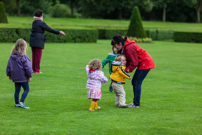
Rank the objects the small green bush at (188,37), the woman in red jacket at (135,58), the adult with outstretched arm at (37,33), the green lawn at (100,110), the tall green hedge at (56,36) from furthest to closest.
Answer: the small green bush at (188,37) < the tall green hedge at (56,36) < the adult with outstretched arm at (37,33) < the woman in red jacket at (135,58) < the green lawn at (100,110)

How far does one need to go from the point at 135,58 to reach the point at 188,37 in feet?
92.3

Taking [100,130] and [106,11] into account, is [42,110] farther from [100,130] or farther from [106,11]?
[106,11]

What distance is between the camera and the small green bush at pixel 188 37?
3297 cm

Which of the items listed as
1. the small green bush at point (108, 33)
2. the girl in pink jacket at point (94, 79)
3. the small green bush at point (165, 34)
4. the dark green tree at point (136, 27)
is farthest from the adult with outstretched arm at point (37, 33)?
the small green bush at point (165, 34)

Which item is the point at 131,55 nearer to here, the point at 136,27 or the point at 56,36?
the point at 56,36

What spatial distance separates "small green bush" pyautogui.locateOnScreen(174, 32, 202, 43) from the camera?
108ft

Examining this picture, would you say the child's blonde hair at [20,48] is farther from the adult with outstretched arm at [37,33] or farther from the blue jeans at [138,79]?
the adult with outstretched arm at [37,33]

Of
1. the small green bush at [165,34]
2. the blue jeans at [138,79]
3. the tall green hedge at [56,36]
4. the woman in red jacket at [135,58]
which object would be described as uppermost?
the woman in red jacket at [135,58]

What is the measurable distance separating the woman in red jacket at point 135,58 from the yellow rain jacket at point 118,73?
11 centimetres

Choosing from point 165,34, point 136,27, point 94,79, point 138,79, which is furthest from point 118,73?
point 165,34

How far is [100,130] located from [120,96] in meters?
1.67

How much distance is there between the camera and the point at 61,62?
1464 centimetres

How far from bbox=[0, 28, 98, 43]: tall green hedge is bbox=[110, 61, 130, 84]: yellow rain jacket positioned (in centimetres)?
1841

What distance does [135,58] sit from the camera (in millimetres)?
6633
